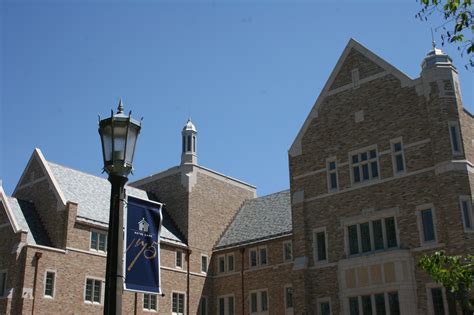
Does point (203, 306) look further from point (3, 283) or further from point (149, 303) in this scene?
point (3, 283)

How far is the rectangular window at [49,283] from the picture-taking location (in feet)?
110

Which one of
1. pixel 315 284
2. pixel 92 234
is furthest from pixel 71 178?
pixel 315 284

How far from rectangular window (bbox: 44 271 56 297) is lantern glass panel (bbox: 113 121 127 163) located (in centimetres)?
2716

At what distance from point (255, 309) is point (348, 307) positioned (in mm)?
12098

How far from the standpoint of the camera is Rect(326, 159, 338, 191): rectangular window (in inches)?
1227

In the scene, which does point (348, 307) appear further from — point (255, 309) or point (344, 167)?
point (255, 309)

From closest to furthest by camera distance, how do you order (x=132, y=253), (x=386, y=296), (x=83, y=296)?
(x=132, y=253), (x=386, y=296), (x=83, y=296)

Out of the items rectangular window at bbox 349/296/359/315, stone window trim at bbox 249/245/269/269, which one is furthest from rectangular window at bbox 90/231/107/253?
rectangular window at bbox 349/296/359/315

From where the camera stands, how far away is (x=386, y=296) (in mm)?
27188

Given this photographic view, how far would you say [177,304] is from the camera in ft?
131

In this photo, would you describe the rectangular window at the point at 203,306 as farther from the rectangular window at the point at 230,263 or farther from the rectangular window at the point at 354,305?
the rectangular window at the point at 354,305

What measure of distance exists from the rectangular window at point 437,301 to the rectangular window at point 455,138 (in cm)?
616

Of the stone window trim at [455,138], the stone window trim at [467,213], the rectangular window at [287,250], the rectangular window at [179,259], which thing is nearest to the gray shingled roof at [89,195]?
the rectangular window at [179,259]

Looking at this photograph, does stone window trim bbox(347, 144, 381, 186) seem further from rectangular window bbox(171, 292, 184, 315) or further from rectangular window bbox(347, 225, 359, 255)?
rectangular window bbox(171, 292, 184, 315)
